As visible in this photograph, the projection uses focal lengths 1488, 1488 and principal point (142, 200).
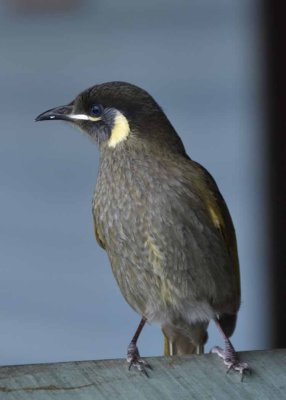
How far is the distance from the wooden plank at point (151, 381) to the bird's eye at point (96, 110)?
3.17 ft

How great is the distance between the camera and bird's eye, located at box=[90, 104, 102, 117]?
461 centimetres

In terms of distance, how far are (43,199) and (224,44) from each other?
125cm

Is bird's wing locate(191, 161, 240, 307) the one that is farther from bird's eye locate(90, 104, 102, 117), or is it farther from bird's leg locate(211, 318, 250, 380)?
bird's leg locate(211, 318, 250, 380)

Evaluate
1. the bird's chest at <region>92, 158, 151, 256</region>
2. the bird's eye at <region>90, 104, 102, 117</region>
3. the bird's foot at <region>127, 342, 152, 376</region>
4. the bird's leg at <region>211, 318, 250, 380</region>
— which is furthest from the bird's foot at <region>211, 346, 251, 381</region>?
the bird's eye at <region>90, 104, 102, 117</region>

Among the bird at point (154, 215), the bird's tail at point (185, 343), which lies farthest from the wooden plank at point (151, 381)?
the bird's tail at point (185, 343)

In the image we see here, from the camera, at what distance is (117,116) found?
179 inches

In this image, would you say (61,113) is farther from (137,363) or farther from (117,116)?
(137,363)

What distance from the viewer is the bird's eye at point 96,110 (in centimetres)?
461

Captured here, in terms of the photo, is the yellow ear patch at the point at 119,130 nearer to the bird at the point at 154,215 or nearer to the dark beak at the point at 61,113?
the bird at the point at 154,215

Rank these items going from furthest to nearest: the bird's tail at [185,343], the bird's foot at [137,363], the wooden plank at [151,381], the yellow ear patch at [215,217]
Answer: the bird's tail at [185,343] → the yellow ear patch at [215,217] → the bird's foot at [137,363] → the wooden plank at [151,381]

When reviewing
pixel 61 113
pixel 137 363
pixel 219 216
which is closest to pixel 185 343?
pixel 219 216

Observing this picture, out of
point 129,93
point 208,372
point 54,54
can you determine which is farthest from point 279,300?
point 208,372

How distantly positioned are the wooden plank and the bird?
579mm

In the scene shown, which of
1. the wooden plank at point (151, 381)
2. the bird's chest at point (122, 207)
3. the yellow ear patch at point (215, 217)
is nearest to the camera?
the wooden plank at point (151, 381)
